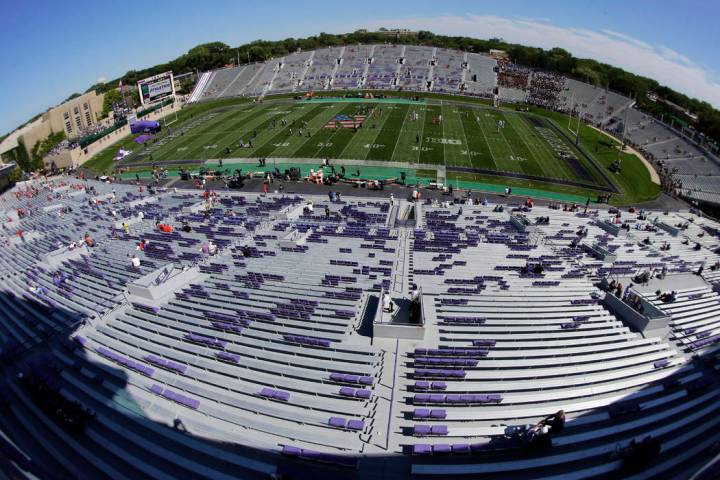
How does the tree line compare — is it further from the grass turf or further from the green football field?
the green football field

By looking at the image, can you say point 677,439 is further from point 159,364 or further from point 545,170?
point 545,170

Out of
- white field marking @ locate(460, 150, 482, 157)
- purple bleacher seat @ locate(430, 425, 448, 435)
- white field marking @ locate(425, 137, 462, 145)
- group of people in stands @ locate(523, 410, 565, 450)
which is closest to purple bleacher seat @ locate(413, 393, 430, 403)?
purple bleacher seat @ locate(430, 425, 448, 435)

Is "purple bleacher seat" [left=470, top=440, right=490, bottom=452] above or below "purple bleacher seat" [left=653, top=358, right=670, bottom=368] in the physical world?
below

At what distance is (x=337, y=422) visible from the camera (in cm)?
1321

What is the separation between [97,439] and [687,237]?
43.6 meters

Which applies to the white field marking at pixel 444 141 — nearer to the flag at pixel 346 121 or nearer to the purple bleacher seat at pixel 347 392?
the flag at pixel 346 121

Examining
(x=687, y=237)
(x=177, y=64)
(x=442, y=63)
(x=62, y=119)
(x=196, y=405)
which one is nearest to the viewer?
(x=196, y=405)

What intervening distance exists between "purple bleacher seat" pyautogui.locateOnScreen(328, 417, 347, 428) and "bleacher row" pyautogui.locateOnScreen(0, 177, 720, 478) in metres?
0.04

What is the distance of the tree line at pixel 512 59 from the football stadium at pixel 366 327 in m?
38.7

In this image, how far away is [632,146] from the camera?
61.2m

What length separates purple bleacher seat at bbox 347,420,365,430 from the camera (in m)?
13.0

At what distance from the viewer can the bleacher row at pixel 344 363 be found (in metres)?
A: 12.7

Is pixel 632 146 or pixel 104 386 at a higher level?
pixel 632 146

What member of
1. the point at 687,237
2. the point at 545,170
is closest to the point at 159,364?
the point at 687,237
